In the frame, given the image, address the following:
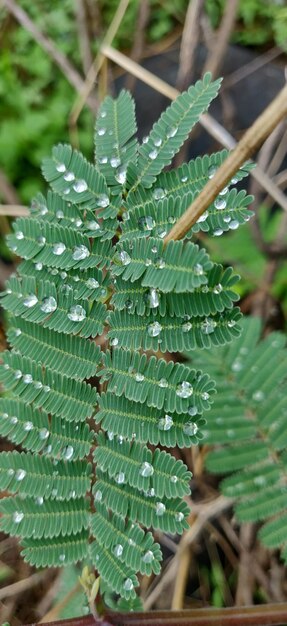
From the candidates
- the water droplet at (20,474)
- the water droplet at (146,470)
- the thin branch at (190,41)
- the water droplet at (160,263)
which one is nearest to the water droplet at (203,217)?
the water droplet at (160,263)

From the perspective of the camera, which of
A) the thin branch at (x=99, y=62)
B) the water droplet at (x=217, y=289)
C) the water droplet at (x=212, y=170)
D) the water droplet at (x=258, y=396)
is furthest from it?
the thin branch at (x=99, y=62)

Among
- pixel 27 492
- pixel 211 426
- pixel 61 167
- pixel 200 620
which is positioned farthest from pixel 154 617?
pixel 61 167

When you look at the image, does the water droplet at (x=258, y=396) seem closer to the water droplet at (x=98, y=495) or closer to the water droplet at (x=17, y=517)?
the water droplet at (x=98, y=495)

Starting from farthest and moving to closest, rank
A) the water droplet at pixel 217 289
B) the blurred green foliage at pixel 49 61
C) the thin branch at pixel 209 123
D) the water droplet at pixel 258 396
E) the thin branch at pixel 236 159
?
the blurred green foliage at pixel 49 61 < the thin branch at pixel 209 123 < the water droplet at pixel 258 396 < the water droplet at pixel 217 289 < the thin branch at pixel 236 159

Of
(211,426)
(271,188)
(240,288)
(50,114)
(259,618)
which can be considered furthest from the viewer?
(50,114)

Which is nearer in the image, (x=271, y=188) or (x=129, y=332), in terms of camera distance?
(x=129, y=332)

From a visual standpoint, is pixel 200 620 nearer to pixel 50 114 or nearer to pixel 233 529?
pixel 233 529

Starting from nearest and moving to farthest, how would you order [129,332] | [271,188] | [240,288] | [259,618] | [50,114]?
[129,332] < [259,618] < [271,188] < [240,288] < [50,114]
